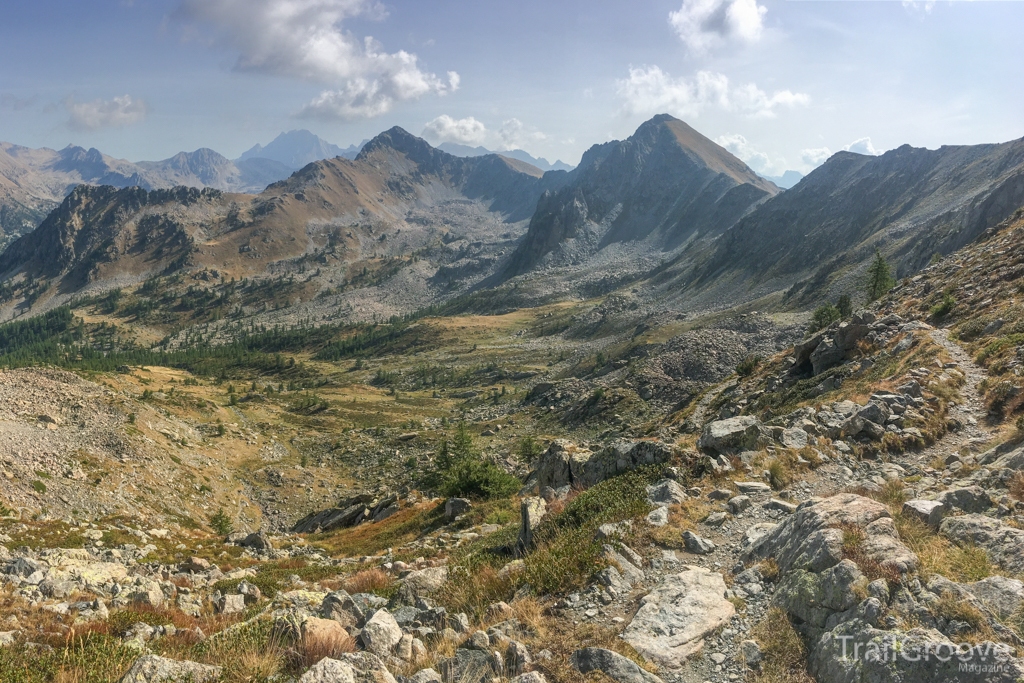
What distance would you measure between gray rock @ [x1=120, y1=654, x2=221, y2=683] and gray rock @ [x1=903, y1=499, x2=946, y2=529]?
13.7m

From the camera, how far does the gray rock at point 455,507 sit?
29248 millimetres

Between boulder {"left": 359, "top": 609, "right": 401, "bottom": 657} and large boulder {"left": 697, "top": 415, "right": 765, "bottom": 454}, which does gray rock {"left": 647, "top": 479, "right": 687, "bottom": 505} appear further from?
boulder {"left": 359, "top": 609, "right": 401, "bottom": 657}

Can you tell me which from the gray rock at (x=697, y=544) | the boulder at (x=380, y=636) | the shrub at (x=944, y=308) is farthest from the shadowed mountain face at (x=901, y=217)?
the boulder at (x=380, y=636)

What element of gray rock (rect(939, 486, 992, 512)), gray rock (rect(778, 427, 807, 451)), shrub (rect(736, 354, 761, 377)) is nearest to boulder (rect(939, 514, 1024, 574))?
gray rock (rect(939, 486, 992, 512))

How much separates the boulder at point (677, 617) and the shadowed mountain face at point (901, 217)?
111 metres

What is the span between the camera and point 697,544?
1243 centimetres

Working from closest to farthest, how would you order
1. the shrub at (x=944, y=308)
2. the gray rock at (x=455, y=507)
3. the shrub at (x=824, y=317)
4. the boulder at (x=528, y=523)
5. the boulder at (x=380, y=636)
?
the boulder at (x=380, y=636)
the boulder at (x=528, y=523)
the gray rock at (x=455, y=507)
the shrub at (x=944, y=308)
the shrub at (x=824, y=317)

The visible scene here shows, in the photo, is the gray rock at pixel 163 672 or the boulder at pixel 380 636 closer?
the gray rock at pixel 163 672

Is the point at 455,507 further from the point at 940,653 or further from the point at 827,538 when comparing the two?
the point at 940,653

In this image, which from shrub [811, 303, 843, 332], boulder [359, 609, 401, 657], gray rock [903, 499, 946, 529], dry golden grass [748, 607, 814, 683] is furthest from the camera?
shrub [811, 303, 843, 332]

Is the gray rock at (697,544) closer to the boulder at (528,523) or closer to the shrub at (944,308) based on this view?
the boulder at (528,523)

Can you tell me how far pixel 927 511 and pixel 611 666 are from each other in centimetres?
781

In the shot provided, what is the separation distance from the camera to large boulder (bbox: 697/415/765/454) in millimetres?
19078

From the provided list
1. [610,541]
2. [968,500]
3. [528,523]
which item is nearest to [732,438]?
[968,500]
